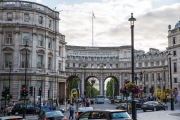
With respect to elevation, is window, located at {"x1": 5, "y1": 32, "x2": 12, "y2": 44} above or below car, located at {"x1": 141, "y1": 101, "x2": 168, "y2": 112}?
above

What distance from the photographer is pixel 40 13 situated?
50344 millimetres

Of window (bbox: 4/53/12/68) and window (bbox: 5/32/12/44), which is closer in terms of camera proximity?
window (bbox: 4/53/12/68)

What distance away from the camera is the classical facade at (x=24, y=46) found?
4700 centimetres

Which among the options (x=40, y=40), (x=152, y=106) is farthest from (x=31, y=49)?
(x=152, y=106)

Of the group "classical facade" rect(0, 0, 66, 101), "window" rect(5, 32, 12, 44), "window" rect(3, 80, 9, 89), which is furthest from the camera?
"window" rect(5, 32, 12, 44)

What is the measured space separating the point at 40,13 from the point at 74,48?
5975cm

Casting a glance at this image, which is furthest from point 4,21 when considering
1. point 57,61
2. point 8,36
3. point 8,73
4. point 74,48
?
point 74,48

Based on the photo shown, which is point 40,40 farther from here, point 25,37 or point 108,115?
point 108,115

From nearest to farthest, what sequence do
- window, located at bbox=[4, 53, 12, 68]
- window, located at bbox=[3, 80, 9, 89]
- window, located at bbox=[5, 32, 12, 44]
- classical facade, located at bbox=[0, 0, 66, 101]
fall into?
1. window, located at bbox=[3, 80, 9, 89]
2. classical facade, located at bbox=[0, 0, 66, 101]
3. window, located at bbox=[4, 53, 12, 68]
4. window, located at bbox=[5, 32, 12, 44]

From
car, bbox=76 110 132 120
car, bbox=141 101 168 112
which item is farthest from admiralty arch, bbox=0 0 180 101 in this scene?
car, bbox=76 110 132 120

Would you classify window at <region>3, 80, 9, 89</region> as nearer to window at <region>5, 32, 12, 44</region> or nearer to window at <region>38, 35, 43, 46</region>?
window at <region>5, 32, 12, 44</region>

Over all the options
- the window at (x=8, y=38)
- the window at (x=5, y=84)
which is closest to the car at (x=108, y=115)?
the window at (x=5, y=84)

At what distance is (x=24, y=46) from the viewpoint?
4697 cm

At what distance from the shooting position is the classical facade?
47.0 metres
